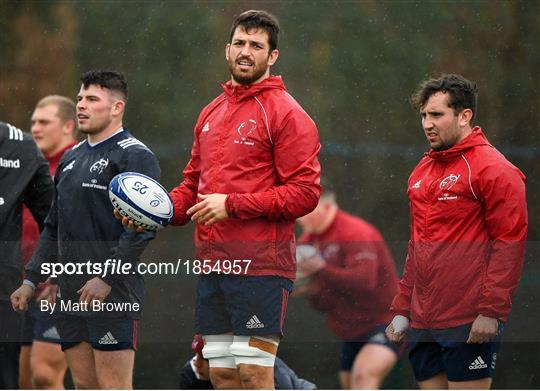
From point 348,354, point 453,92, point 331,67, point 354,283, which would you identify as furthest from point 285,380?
point 331,67

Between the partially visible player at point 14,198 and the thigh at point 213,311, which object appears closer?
the thigh at point 213,311

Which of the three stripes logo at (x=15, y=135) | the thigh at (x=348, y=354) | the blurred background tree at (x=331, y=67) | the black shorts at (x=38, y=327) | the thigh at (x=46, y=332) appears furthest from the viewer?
the blurred background tree at (x=331, y=67)

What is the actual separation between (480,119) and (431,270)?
2.00 meters

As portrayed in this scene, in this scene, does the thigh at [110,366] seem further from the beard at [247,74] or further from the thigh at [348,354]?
the thigh at [348,354]

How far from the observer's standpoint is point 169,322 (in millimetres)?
4570

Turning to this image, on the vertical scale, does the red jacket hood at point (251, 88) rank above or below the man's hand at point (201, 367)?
above

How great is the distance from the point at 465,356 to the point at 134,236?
1.17 m

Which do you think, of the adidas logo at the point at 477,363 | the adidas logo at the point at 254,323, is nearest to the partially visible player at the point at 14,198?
the adidas logo at the point at 254,323

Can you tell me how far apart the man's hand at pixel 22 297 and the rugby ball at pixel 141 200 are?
25.3 inches

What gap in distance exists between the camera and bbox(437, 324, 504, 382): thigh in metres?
3.75

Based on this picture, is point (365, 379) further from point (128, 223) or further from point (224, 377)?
A: point (128, 223)

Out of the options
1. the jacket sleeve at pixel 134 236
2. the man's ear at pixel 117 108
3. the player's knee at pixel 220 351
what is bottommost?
the player's knee at pixel 220 351

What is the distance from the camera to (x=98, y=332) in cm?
413

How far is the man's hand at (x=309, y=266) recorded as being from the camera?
4941 millimetres
